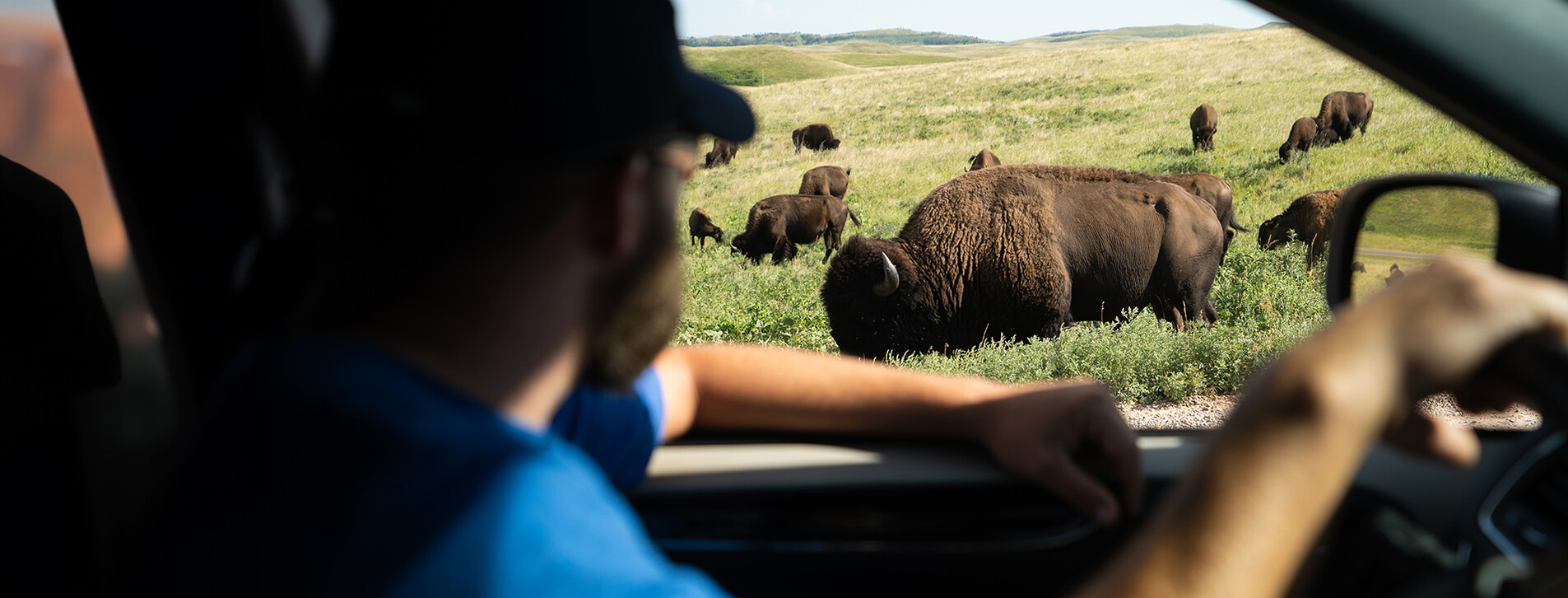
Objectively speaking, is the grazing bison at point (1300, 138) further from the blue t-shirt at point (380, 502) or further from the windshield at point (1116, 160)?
the blue t-shirt at point (380, 502)

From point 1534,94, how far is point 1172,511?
0.52 m

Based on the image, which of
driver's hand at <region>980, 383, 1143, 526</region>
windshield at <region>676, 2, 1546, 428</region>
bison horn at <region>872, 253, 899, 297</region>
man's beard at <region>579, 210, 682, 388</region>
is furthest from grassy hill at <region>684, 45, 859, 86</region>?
man's beard at <region>579, 210, 682, 388</region>

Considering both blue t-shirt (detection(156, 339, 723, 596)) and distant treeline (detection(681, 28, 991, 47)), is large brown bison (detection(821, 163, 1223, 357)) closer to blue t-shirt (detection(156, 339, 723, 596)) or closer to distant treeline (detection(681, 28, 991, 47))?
blue t-shirt (detection(156, 339, 723, 596))

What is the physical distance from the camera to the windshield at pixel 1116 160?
6.97 metres

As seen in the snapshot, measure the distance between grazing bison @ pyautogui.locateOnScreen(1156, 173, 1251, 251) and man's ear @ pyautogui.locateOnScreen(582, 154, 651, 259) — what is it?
443 inches

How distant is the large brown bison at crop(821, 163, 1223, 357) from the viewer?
9.47m

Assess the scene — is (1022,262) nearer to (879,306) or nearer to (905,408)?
(879,306)

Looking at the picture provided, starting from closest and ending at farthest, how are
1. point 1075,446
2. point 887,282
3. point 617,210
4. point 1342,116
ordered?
point 617,210 < point 1075,446 < point 887,282 < point 1342,116

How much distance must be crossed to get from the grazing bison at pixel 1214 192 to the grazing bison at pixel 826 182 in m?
11.1

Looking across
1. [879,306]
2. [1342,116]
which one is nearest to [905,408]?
[879,306]

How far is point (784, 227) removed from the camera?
15680mm

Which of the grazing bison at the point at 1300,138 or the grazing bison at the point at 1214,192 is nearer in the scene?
the grazing bison at the point at 1214,192

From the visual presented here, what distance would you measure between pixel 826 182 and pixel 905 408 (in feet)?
68.6

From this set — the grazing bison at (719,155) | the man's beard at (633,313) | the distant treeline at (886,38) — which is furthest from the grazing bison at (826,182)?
the distant treeline at (886,38)
